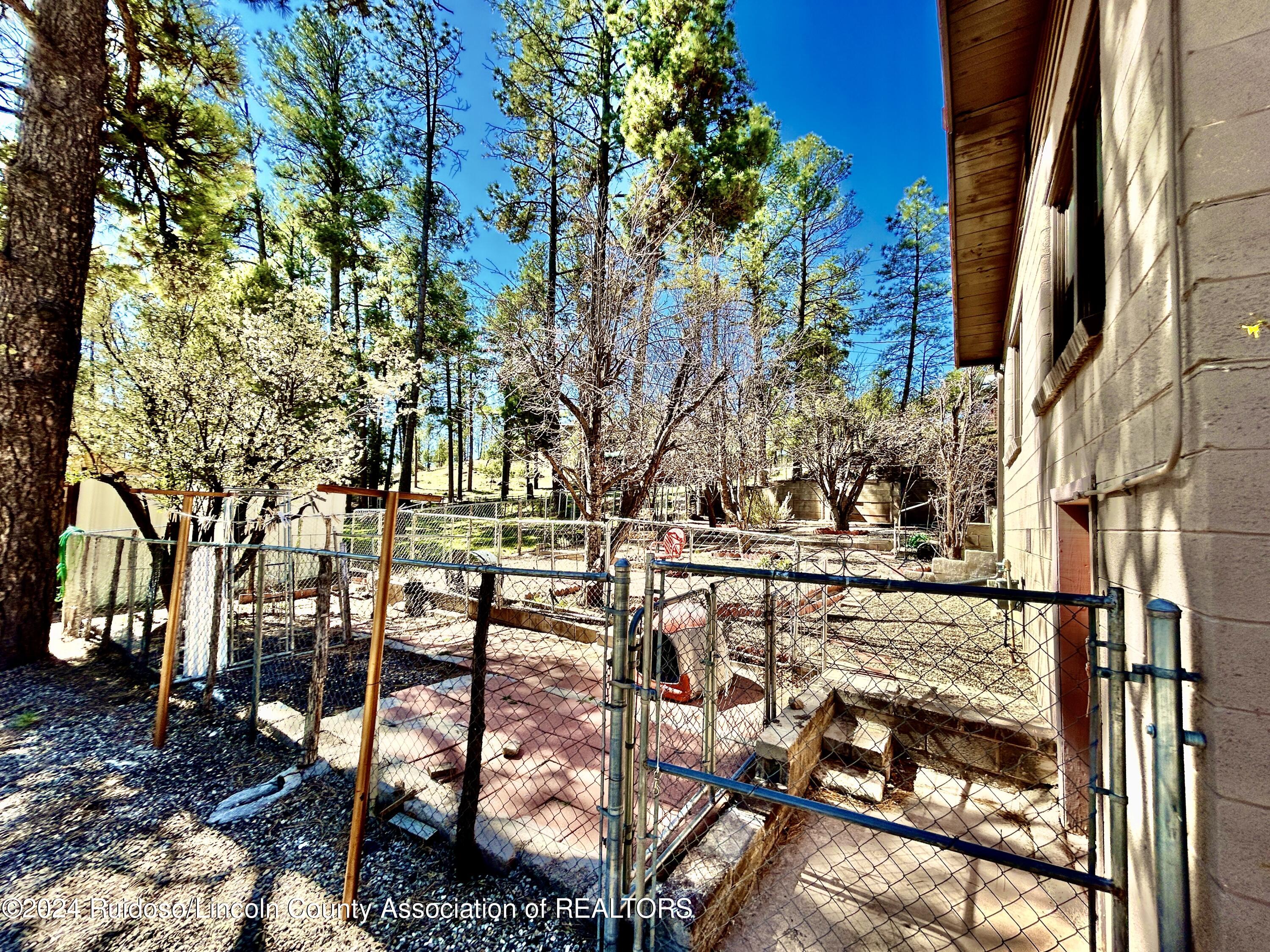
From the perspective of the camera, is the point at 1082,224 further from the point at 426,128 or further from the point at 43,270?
the point at 426,128

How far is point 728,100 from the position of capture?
40.3 ft

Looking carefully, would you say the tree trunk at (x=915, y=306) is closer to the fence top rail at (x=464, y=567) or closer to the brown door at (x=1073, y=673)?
the brown door at (x=1073, y=673)

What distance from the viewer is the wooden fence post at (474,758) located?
92.0 inches

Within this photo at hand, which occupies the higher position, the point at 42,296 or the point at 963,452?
the point at 42,296

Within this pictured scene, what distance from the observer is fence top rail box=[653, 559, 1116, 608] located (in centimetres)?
133

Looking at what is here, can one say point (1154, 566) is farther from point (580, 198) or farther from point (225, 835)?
point (580, 198)

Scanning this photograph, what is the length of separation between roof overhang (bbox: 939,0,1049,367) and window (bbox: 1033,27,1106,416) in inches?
54.8

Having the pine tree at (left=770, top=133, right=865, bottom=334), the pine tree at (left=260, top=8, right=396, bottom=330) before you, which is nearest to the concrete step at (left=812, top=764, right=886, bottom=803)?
the pine tree at (left=260, top=8, right=396, bottom=330)

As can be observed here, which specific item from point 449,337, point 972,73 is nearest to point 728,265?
point 972,73

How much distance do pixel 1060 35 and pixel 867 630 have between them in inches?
242

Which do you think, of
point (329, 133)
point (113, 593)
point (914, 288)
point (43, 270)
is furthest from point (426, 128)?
point (914, 288)

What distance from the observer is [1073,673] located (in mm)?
3109

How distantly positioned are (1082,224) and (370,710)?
4.18 m

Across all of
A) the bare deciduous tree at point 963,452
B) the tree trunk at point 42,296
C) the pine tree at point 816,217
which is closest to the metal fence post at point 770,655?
the tree trunk at point 42,296
